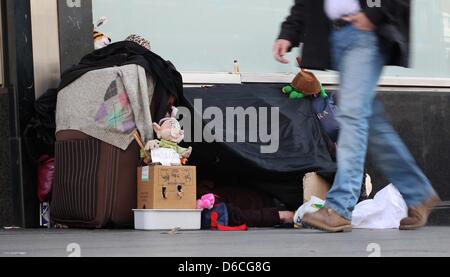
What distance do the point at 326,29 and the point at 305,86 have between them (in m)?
2.18

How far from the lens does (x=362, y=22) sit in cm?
482

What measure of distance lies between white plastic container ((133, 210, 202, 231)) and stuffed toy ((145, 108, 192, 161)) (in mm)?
373

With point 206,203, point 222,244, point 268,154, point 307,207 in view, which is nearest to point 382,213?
point 307,207

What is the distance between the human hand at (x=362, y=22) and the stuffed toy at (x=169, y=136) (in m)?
1.75

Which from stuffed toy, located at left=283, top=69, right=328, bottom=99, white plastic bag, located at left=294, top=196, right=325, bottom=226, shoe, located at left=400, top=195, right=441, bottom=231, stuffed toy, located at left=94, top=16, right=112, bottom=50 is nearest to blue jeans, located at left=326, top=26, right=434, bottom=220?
shoe, located at left=400, top=195, right=441, bottom=231

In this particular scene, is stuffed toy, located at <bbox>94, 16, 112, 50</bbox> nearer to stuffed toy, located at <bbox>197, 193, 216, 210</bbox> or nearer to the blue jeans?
stuffed toy, located at <bbox>197, 193, 216, 210</bbox>

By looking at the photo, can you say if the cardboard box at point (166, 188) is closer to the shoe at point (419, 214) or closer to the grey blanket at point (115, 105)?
the grey blanket at point (115, 105)

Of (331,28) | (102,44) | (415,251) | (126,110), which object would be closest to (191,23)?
(102,44)

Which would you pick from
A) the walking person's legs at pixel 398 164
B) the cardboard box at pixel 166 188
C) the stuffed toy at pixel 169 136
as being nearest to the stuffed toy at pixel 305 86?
the stuffed toy at pixel 169 136

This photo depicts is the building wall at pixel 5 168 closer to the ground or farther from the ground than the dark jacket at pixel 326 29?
closer to the ground

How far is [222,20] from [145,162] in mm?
2076

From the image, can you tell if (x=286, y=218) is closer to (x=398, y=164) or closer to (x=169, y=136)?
(x=169, y=136)

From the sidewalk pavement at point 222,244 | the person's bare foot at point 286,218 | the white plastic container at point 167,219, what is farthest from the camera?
the person's bare foot at point 286,218

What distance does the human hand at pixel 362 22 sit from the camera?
4809mm
